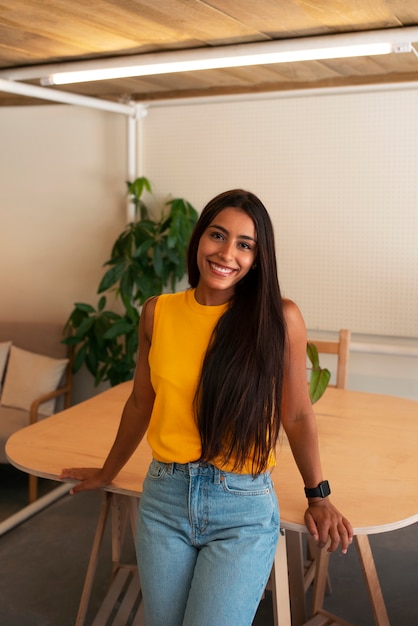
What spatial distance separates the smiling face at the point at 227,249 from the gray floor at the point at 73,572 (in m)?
1.65

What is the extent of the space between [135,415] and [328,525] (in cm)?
57

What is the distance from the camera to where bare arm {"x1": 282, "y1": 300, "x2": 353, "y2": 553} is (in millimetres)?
1832

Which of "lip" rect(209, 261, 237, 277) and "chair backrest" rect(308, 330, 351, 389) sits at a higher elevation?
"lip" rect(209, 261, 237, 277)

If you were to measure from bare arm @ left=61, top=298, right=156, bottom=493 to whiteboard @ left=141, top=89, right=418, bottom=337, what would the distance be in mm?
2279

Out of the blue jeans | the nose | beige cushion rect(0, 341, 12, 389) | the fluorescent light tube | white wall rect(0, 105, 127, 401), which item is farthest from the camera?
white wall rect(0, 105, 127, 401)

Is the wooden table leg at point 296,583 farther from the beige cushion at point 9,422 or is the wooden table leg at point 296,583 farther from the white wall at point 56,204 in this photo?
the white wall at point 56,204

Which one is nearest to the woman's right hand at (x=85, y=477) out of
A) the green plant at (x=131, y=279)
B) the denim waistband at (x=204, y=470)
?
the denim waistband at (x=204, y=470)

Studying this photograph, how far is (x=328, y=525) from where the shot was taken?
1851mm

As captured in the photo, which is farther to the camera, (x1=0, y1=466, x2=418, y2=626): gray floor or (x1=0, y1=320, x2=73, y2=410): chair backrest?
(x1=0, y1=320, x2=73, y2=410): chair backrest

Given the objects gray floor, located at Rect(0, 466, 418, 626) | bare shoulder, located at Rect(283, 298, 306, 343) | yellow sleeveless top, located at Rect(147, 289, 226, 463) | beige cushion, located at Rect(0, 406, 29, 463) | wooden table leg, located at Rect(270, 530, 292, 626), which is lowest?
gray floor, located at Rect(0, 466, 418, 626)

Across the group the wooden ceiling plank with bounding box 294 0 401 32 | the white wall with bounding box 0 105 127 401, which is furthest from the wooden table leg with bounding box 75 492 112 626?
the white wall with bounding box 0 105 127 401

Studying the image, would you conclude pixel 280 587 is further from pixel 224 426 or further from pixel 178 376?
pixel 178 376

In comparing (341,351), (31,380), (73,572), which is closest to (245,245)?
(341,351)

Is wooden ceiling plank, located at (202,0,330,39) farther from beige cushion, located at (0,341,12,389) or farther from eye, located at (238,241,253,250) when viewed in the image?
beige cushion, located at (0,341,12,389)
